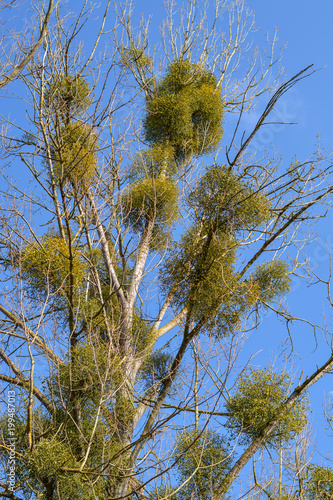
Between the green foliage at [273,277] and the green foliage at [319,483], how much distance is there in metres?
2.56

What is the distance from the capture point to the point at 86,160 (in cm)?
548

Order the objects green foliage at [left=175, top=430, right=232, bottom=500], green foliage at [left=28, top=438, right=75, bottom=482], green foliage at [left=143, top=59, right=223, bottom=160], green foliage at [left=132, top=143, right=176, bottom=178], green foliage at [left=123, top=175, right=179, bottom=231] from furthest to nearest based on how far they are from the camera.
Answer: green foliage at [left=143, top=59, right=223, bottom=160]
green foliage at [left=132, top=143, right=176, bottom=178]
green foliage at [left=123, top=175, right=179, bottom=231]
green foliage at [left=175, top=430, right=232, bottom=500]
green foliage at [left=28, top=438, right=75, bottom=482]

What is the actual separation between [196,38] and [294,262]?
4.13 metres

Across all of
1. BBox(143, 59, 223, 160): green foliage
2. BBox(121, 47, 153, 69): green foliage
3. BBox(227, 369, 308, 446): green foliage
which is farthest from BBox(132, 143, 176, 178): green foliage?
BBox(227, 369, 308, 446): green foliage

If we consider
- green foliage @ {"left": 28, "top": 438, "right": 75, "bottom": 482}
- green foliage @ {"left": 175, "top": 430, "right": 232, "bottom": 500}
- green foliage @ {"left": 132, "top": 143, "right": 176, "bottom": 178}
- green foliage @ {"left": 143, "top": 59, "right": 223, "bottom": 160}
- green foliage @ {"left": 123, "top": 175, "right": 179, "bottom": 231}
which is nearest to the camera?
green foliage @ {"left": 28, "top": 438, "right": 75, "bottom": 482}

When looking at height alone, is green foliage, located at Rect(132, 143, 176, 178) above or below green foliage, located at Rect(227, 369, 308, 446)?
above

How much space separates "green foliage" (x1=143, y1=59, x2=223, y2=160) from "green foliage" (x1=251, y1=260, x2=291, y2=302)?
6.52ft

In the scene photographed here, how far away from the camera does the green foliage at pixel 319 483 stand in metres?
5.13

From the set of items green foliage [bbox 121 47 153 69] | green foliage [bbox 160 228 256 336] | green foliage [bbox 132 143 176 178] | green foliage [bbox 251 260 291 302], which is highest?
green foliage [bbox 121 47 153 69]

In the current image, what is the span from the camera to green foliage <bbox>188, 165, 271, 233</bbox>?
5120mm

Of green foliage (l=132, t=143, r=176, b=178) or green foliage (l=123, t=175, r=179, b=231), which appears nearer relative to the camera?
green foliage (l=123, t=175, r=179, b=231)

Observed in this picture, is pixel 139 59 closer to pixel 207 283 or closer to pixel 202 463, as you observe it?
pixel 207 283

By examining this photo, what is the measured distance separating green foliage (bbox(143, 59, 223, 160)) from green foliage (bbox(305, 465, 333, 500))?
180 inches

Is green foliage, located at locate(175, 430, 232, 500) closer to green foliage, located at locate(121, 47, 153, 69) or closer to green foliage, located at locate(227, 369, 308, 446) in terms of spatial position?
green foliage, located at locate(227, 369, 308, 446)
